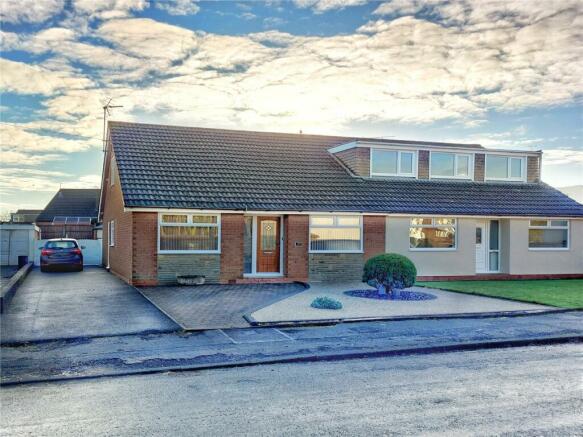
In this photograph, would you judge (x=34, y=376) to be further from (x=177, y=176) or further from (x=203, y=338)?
(x=177, y=176)

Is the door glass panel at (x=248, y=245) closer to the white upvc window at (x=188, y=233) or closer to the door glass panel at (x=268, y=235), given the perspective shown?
the door glass panel at (x=268, y=235)

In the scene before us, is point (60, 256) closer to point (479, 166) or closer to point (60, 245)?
point (60, 245)


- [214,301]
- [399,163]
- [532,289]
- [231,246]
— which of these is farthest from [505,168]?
[214,301]

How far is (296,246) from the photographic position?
20.3m

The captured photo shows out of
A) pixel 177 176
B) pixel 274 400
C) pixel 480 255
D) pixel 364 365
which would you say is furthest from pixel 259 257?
pixel 274 400

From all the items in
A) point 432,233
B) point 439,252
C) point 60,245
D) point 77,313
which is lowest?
point 77,313

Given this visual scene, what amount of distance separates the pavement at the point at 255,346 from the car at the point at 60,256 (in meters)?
16.7

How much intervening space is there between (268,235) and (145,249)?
453cm

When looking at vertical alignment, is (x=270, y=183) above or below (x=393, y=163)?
below

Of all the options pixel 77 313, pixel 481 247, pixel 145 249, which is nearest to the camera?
pixel 77 313

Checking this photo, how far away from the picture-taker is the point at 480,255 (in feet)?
Answer: 78.1

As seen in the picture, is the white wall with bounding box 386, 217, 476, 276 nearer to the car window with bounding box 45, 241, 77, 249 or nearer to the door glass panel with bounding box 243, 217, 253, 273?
the door glass panel with bounding box 243, 217, 253, 273

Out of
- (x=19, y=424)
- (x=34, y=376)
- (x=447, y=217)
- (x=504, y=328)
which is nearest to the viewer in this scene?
(x=19, y=424)

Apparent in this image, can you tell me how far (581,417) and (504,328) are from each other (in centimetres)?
579
